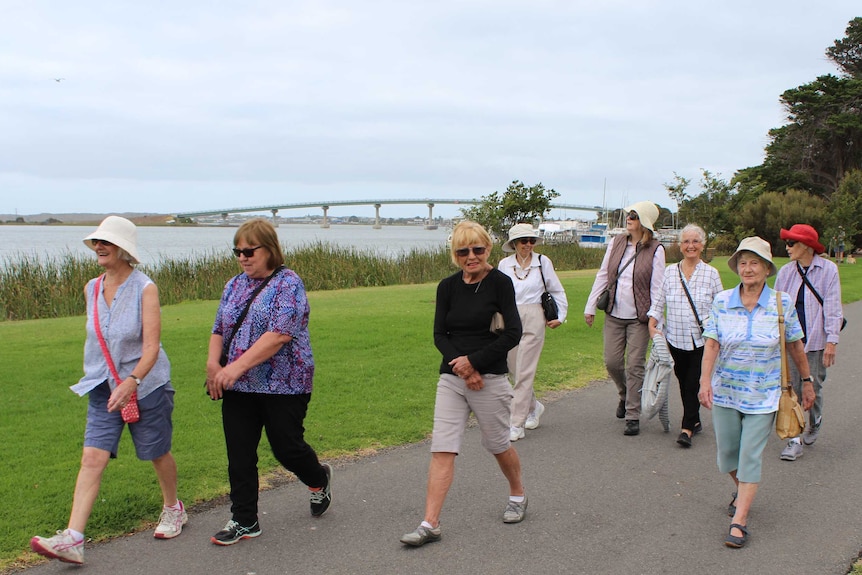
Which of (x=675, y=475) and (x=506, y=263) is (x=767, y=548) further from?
(x=506, y=263)

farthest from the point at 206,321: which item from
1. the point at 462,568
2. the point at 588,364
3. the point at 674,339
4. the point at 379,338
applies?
the point at 462,568

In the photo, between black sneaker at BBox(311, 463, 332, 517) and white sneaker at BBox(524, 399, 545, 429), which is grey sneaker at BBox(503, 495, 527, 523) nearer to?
black sneaker at BBox(311, 463, 332, 517)

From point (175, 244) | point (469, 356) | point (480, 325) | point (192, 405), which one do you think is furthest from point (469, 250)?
point (175, 244)

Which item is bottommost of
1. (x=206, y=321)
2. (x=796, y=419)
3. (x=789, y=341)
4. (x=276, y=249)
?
(x=206, y=321)

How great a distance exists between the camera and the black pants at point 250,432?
4297 mm

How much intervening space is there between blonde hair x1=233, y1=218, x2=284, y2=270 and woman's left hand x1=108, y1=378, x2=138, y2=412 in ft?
3.04

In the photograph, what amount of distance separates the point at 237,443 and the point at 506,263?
323 cm

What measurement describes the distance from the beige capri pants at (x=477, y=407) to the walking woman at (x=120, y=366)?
1550 millimetres

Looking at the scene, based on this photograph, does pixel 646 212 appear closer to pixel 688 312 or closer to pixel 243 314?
pixel 688 312

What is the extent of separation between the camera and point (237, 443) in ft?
14.2

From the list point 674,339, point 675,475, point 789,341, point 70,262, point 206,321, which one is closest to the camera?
point 789,341

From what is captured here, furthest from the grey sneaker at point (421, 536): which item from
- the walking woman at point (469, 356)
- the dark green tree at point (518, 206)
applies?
the dark green tree at point (518, 206)

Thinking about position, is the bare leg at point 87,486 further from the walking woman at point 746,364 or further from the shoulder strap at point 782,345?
the shoulder strap at point 782,345

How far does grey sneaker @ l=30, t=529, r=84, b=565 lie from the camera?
374 cm
